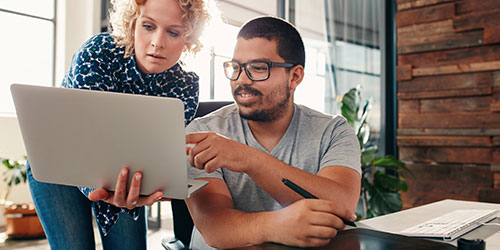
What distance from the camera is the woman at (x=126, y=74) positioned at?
126 centimetres

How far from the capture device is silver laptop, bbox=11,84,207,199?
2.48ft

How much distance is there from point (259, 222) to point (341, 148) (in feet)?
1.41

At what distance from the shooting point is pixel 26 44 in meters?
4.10

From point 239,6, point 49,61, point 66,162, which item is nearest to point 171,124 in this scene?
point 66,162

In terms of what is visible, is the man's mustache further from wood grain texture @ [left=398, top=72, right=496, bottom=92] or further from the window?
the window

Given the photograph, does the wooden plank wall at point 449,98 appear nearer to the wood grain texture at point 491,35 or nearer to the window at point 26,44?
the wood grain texture at point 491,35

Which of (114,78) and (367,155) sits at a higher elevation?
(114,78)

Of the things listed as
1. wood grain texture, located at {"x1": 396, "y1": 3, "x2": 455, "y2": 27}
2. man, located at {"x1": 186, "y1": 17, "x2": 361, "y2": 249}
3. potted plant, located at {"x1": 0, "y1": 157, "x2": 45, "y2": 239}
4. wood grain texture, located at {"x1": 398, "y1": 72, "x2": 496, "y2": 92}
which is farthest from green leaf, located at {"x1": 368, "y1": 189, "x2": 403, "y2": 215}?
potted plant, located at {"x1": 0, "y1": 157, "x2": 45, "y2": 239}

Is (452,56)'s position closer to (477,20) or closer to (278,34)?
(477,20)

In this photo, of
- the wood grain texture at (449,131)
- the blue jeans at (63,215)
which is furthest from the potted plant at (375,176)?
the blue jeans at (63,215)

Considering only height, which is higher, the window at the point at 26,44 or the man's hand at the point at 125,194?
the window at the point at 26,44

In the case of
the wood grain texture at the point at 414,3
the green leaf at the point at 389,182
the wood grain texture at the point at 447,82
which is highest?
the wood grain texture at the point at 414,3

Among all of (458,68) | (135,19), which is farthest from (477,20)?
(135,19)

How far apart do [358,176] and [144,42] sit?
2.30ft
